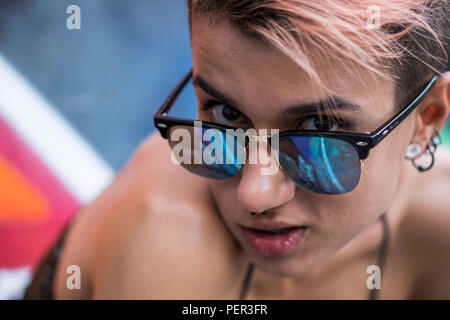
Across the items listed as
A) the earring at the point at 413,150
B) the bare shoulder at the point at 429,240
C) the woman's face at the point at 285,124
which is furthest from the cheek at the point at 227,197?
the bare shoulder at the point at 429,240

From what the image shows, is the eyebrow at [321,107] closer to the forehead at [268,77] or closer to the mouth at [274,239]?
the forehead at [268,77]

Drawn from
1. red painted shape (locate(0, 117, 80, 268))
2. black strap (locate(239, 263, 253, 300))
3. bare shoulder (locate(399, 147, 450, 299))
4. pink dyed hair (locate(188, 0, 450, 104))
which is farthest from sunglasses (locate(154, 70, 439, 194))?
red painted shape (locate(0, 117, 80, 268))

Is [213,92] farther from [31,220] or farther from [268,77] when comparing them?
[31,220]

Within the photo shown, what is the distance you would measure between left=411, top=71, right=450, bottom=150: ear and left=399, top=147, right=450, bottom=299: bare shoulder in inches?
15.0

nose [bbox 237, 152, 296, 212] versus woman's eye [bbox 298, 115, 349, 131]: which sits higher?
woman's eye [bbox 298, 115, 349, 131]

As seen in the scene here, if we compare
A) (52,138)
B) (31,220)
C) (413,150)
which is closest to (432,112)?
(413,150)

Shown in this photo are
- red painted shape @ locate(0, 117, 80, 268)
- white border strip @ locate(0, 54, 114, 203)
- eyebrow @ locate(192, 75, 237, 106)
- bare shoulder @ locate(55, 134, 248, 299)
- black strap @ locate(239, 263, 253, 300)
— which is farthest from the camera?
white border strip @ locate(0, 54, 114, 203)

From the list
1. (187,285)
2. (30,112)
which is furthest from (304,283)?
(30,112)

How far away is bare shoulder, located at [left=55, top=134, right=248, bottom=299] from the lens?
4.18 feet

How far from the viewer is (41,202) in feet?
9.07

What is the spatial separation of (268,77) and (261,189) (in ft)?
0.73

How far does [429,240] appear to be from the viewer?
152 cm

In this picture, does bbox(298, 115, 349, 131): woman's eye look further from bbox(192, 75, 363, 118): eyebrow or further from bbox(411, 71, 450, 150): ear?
bbox(411, 71, 450, 150): ear
